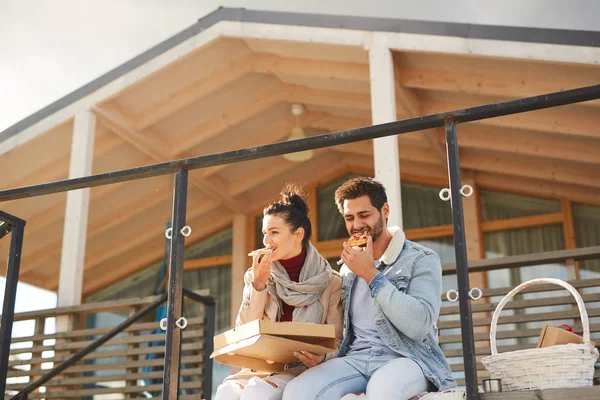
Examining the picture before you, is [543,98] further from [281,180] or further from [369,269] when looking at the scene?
[281,180]

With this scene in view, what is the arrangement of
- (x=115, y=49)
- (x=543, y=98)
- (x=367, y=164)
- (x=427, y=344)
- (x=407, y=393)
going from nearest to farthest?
1. (x=543, y=98)
2. (x=407, y=393)
3. (x=427, y=344)
4. (x=367, y=164)
5. (x=115, y=49)

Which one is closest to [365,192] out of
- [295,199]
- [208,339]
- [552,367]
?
[295,199]

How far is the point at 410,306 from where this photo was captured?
234cm

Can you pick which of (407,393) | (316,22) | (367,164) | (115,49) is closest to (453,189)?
(407,393)

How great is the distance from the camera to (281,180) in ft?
32.2

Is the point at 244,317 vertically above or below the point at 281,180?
below

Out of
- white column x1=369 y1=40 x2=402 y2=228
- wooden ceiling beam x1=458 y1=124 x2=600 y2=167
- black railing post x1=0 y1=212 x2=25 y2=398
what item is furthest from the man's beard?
wooden ceiling beam x1=458 y1=124 x2=600 y2=167

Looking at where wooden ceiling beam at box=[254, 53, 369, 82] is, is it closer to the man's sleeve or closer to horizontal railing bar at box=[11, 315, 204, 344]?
horizontal railing bar at box=[11, 315, 204, 344]

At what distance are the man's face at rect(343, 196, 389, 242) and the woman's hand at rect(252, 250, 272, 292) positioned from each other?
0.36 meters

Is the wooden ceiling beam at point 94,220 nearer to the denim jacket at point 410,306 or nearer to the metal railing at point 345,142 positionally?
the metal railing at point 345,142

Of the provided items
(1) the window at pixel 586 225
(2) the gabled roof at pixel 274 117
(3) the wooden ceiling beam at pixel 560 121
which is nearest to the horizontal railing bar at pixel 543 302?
(2) the gabled roof at pixel 274 117

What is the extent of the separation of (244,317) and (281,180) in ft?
23.3

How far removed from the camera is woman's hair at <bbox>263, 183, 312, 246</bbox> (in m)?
2.92

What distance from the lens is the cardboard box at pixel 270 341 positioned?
2201mm
